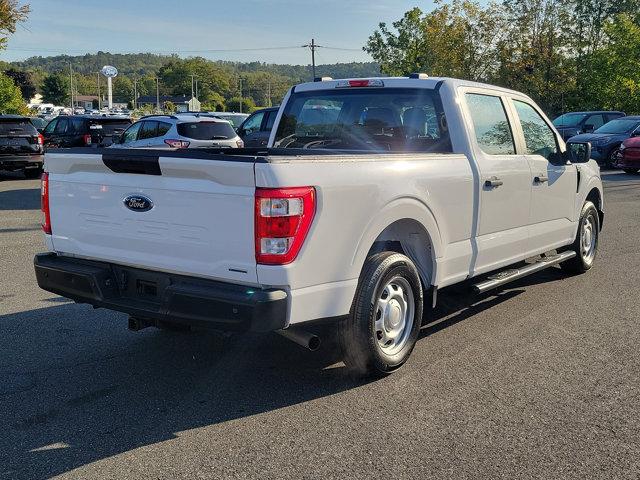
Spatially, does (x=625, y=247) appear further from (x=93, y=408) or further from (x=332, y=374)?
(x=93, y=408)

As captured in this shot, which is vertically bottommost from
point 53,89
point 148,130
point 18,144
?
point 18,144

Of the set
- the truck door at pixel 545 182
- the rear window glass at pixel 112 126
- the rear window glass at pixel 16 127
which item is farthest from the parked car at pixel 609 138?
the rear window glass at pixel 16 127

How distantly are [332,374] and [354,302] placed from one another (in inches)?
26.0

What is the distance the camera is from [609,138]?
69.8ft

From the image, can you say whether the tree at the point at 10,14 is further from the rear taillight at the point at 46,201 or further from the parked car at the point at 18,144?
the rear taillight at the point at 46,201

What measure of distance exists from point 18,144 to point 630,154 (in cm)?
1658

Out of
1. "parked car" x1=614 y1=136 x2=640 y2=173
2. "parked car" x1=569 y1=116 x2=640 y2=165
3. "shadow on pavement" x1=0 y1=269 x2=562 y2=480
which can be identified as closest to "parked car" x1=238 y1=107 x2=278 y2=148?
"parked car" x1=569 y1=116 x2=640 y2=165

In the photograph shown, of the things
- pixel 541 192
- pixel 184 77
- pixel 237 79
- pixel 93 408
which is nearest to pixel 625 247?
pixel 541 192

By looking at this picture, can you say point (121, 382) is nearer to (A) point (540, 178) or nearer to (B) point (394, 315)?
(B) point (394, 315)

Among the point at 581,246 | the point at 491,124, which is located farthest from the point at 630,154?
the point at 491,124

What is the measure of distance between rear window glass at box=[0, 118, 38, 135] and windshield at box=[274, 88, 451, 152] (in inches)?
532

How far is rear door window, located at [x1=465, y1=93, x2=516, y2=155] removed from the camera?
A: 545cm

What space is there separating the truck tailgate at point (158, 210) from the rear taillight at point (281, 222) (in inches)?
2.2

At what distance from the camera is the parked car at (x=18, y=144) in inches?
674
